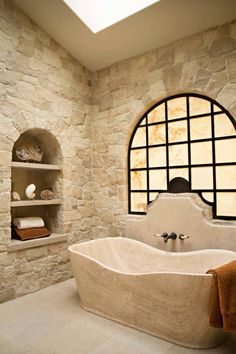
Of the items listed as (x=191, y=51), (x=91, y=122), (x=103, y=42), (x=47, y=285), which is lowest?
(x=47, y=285)

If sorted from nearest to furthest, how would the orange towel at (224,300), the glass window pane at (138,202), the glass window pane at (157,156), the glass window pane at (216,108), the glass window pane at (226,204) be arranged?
the orange towel at (224,300) → the glass window pane at (226,204) → the glass window pane at (216,108) → the glass window pane at (157,156) → the glass window pane at (138,202)

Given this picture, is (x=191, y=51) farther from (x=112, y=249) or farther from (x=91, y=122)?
(x=112, y=249)

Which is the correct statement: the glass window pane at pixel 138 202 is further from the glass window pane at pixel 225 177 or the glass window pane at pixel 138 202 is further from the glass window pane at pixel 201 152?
the glass window pane at pixel 225 177

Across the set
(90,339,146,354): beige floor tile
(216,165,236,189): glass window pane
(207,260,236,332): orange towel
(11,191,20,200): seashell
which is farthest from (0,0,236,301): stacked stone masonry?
(207,260,236,332): orange towel

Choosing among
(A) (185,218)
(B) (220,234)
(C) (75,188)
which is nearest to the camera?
(B) (220,234)

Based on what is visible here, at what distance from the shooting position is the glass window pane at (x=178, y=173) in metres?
2.91

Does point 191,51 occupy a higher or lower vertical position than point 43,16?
lower

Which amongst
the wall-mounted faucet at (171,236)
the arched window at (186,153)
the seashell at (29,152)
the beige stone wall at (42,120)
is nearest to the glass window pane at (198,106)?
the arched window at (186,153)

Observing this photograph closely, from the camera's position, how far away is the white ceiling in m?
2.50

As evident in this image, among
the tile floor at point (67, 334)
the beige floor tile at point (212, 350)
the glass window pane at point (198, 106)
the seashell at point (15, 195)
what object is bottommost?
the tile floor at point (67, 334)

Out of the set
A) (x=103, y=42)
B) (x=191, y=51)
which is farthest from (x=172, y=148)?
(x=103, y=42)

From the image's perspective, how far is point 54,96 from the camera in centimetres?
316

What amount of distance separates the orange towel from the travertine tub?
2.0 inches

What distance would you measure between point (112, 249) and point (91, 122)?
181cm
